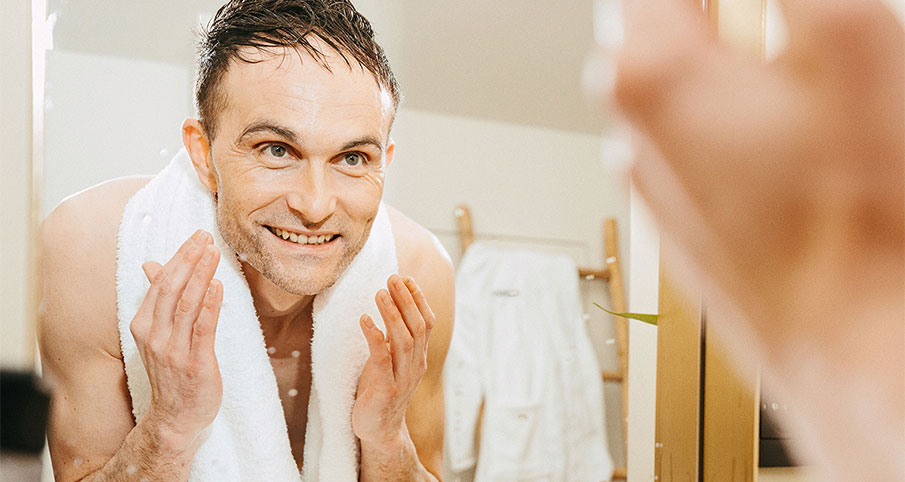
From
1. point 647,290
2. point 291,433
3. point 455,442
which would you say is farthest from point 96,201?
point 647,290

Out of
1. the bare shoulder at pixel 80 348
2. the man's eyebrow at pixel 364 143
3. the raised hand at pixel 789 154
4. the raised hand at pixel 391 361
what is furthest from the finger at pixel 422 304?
the raised hand at pixel 789 154

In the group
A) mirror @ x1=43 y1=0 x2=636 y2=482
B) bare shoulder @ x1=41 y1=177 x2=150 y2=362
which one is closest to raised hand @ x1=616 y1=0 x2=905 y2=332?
mirror @ x1=43 y1=0 x2=636 y2=482

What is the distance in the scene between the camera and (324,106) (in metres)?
0.52

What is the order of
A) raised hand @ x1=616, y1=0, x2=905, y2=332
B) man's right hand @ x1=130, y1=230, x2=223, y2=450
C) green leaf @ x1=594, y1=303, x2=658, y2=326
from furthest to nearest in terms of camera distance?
1. green leaf @ x1=594, y1=303, x2=658, y2=326
2. man's right hand @ x1=130, y1=230, x2=223, y2=450
3. raised hand @ x1=616, y1=0, x2=905, y2=332

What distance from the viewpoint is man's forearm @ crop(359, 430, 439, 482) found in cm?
56

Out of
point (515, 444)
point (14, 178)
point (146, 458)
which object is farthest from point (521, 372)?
point (14, 178)

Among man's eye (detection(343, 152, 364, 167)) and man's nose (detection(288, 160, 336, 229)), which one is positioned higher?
man's eye (detection(343, 152, 364, 167))

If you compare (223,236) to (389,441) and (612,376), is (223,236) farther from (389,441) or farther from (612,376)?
(612,376)

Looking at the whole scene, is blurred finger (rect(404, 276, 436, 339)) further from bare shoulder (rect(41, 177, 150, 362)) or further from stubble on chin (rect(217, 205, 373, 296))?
bare shoulder (rect(41, 177, 150, 362))

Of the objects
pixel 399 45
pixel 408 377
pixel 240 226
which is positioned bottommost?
pixel 408 377

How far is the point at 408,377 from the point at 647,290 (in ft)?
0.78

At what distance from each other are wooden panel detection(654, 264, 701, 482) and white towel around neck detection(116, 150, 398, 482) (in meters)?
0.29

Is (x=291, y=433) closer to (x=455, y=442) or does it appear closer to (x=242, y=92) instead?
(x=455, y=442)

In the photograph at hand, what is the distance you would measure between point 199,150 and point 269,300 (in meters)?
0.12
